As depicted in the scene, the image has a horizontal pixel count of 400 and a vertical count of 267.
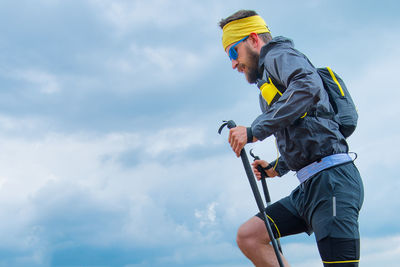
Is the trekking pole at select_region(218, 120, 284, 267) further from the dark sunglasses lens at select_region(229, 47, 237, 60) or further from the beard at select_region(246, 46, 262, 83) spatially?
the dark sunglasses lens at select_region(229, 47, 237, 60)

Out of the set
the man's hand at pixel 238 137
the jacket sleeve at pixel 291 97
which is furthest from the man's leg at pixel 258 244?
the jacket sleeve at pixel 291 97

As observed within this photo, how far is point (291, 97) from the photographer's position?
12.6ft

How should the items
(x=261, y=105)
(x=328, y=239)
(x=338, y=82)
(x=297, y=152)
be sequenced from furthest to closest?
(x=261, y=105) → (x=338, y=82) → (x=297, y=152) → (x=328, y=239)

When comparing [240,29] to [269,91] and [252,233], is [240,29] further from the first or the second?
[252,233]

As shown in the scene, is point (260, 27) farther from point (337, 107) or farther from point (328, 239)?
point (328, 239)

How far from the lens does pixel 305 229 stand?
15.3ft

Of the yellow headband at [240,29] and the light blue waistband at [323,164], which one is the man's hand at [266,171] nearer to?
the light blue waistband at [323,164]

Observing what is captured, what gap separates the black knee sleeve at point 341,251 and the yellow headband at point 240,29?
226cm

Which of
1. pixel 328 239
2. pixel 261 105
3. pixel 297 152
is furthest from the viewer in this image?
pixel 261 105

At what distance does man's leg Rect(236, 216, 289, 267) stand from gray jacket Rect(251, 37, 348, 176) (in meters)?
0.76

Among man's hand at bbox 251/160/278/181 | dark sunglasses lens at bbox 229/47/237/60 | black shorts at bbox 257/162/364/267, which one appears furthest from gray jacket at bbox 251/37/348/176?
man's hand at bbox 251/160/278/181

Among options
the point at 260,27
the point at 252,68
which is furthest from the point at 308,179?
the point at 260,27

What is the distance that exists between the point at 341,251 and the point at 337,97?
149cm

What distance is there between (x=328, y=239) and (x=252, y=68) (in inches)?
74.6
